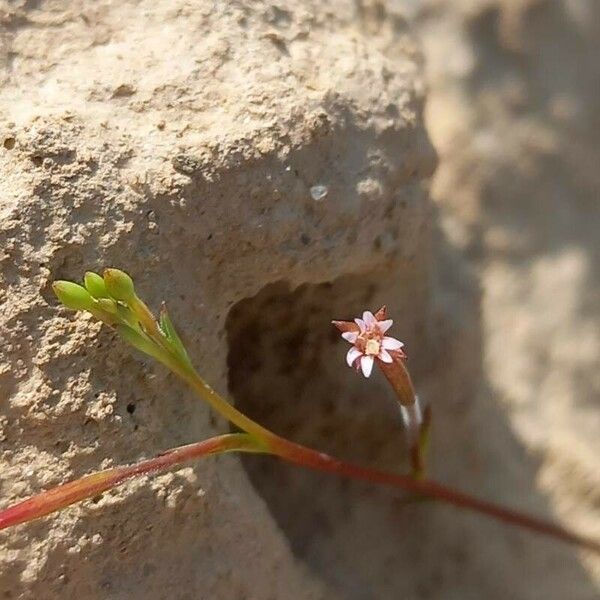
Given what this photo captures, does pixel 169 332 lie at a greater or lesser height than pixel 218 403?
greater

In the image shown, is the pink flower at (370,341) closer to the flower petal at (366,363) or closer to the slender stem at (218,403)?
the flower petal at (366,363)

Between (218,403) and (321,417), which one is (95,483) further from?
(321,417)

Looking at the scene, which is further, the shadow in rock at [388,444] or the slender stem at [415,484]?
the shadow in rock at [388,444]

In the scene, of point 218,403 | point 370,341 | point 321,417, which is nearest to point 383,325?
point 370,341

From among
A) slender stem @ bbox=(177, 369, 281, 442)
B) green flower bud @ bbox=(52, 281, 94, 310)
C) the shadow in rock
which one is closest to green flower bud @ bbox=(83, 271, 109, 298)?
green flower bud @ bbox=(52, 281, 94, 310)

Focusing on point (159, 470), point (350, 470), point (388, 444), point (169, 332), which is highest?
point (169, 332)

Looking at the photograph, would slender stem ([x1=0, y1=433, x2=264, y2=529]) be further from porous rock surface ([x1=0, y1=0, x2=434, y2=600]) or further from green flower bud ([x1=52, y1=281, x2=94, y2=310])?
green flower bud ([x1=52, y1=281, x2=94, y2=310])

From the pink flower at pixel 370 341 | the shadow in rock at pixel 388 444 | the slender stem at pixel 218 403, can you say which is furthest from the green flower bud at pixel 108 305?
the shadow in rock at pixel 388 444
